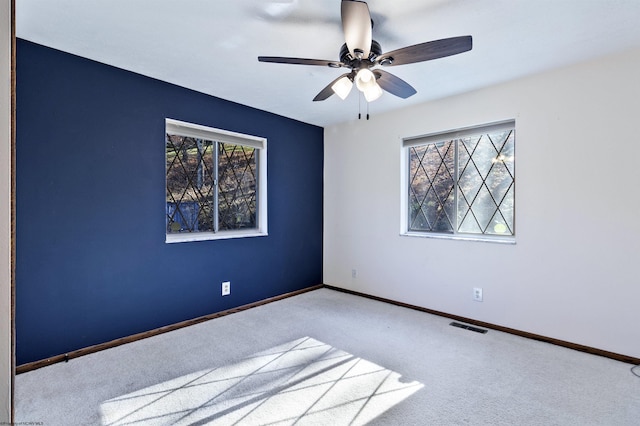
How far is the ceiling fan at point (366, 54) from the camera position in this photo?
63.3 inches

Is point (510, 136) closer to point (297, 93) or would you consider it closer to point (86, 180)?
point (297, 93)

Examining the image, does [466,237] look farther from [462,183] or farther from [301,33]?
[301,33]

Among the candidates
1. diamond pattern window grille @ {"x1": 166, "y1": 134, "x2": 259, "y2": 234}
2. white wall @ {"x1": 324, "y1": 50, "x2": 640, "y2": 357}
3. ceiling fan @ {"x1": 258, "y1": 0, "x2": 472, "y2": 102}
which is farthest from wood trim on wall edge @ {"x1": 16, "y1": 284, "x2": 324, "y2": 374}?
ceiling fan @ {"x1": 258, "y1": 0, "x2": 472, "y2": 102}

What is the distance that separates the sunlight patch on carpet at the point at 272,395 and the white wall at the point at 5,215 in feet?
3.49

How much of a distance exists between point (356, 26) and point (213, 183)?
224 cm

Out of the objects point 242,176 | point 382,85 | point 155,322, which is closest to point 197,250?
point 155,322

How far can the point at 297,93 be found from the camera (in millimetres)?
3203

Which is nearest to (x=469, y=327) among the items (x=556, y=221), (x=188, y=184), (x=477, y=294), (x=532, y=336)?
(x=477, y=294)

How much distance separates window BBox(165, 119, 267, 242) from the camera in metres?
3.10

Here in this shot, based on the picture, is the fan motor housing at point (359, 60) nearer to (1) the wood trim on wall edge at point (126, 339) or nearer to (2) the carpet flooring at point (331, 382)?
(2) the carpet flooring at point (331, 382)

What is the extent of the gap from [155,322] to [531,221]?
3.39m

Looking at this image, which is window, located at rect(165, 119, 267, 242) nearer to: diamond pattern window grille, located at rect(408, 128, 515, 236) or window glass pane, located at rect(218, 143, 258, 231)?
window glass pane, located at rect(218, 143, 258, 231)

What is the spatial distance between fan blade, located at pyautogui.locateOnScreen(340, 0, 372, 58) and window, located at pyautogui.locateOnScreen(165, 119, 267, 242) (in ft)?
6.40

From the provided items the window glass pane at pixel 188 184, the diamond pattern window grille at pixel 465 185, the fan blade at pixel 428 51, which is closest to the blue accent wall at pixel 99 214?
the window glass pane at pixel 188 184
